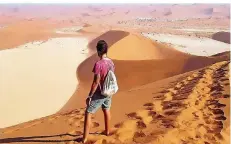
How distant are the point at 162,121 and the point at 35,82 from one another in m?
11.6

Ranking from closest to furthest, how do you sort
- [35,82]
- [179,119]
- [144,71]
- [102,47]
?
[102,47]
[179,119]
[144,71]
[35,82]

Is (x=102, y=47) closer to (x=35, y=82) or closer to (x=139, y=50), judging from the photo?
(x=35, y=82)

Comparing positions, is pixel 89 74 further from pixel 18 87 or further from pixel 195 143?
pixel 195 143

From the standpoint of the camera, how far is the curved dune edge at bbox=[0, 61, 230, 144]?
4.98 meters

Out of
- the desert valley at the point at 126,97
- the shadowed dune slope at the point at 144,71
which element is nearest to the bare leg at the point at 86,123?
the desert valley at the point at 126,97

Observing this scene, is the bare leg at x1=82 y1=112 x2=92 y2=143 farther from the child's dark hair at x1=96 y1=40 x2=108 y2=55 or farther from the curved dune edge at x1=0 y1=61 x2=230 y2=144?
the child's dark hair at x1=96 y1=40 x2=108 y2=55

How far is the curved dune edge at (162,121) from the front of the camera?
16.3ft

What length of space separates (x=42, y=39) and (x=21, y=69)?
17482 millimetres

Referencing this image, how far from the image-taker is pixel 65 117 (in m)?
6.73

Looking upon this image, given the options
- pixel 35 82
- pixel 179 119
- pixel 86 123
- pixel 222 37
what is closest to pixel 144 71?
pixel 35 82

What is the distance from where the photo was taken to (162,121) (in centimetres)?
557

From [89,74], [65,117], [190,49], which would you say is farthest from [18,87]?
[190,49]

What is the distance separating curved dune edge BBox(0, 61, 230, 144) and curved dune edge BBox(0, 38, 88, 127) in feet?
16.3

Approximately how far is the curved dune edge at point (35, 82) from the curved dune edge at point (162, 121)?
496 centimetres
